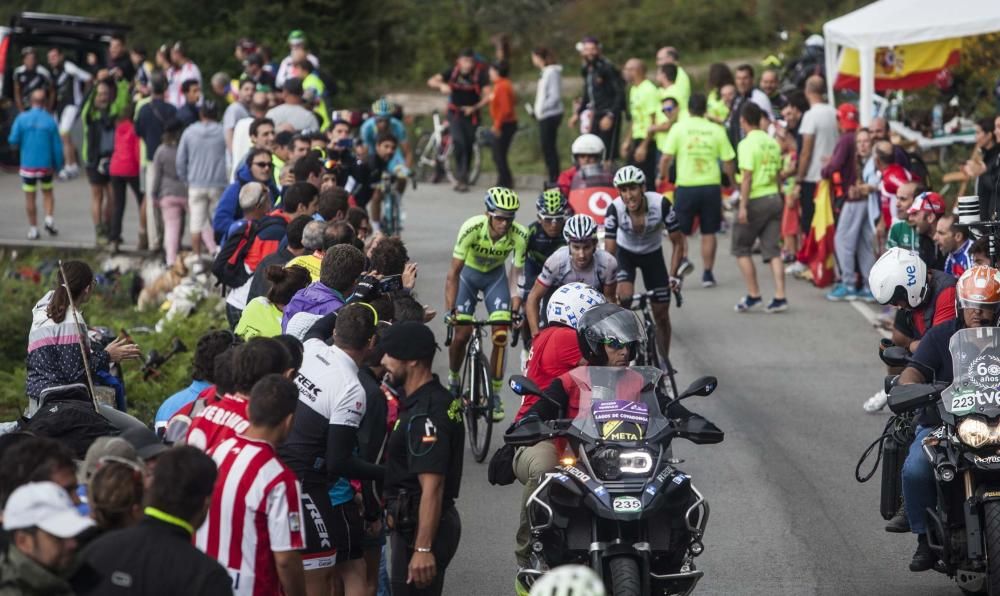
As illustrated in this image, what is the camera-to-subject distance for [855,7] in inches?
1212

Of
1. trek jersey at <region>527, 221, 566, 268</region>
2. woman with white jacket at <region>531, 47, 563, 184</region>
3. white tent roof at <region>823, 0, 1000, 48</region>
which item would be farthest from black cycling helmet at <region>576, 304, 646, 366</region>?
woman with white jacket at <region>531, 47, 563, 184</region>

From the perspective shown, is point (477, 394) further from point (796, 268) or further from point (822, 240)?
point (796, 268)

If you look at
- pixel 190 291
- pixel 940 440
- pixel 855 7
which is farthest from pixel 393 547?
pixel 855 7

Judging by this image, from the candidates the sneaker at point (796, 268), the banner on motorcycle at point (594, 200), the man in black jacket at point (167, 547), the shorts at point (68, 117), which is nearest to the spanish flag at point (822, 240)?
the sneaker at point (796, 268)

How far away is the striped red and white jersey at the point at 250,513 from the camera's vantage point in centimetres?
591

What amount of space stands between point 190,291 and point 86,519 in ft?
39.4

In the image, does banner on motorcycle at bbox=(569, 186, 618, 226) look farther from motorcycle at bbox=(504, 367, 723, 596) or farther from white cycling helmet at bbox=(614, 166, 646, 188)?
motorcycle at bbox=(504, 367, 723, 596)

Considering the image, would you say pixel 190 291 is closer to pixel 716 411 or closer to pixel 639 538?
pixel 716 411

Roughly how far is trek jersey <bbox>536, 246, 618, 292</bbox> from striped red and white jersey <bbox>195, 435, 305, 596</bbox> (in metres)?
5.91

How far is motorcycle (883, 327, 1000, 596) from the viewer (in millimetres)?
7672

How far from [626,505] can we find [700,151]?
10.4 meters

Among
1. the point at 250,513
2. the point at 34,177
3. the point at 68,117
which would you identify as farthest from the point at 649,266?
the point at 68,117

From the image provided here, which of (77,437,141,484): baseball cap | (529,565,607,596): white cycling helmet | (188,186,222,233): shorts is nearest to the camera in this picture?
(529,565,607,596): white cycling helmet

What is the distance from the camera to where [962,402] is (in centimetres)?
791
